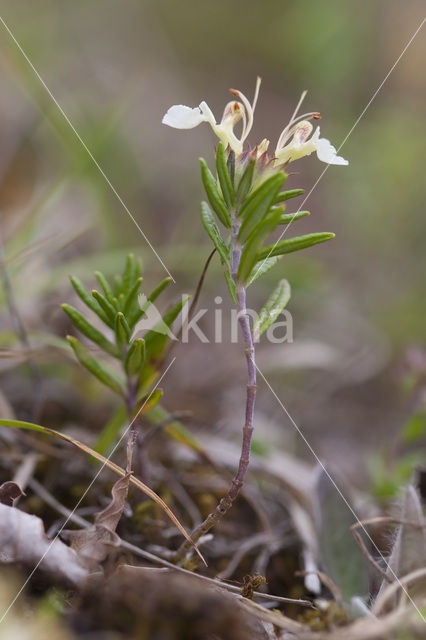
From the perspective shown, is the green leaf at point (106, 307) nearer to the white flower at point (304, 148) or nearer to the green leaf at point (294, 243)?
the green leaf at point (294, 243)

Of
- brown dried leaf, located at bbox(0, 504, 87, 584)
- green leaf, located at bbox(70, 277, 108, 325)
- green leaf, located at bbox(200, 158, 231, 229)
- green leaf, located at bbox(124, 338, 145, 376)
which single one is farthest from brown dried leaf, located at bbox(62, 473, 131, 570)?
green leaf, located at bbox(200, 158, 231, 229)

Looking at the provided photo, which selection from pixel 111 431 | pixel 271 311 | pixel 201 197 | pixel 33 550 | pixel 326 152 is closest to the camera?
pixel 33 550

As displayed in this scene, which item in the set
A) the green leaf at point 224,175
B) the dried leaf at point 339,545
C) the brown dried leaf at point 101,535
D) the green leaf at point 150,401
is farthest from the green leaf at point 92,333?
the dried leaf at point 339,545

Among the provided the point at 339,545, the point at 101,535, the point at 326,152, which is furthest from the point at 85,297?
the point at 339,545

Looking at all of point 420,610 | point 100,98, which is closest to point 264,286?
point 100,98

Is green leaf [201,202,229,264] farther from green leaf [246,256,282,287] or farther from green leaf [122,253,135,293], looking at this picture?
green leaf [122,253,135,293]

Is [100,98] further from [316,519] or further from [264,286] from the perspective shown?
[316,519]

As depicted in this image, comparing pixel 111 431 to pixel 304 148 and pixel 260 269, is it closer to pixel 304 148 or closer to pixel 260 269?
pixel 260 269
